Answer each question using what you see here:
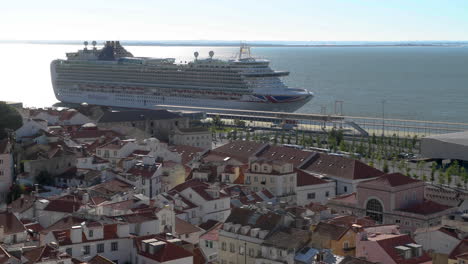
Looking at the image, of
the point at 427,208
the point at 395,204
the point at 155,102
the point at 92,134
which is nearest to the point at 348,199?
the point at 395,204

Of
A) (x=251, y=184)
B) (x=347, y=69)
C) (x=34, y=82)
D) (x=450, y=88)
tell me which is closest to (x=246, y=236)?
(x=251, y=184)

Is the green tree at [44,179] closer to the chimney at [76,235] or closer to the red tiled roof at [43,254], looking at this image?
the chimney at [76,235]

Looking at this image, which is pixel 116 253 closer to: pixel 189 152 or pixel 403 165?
pixel 189 152

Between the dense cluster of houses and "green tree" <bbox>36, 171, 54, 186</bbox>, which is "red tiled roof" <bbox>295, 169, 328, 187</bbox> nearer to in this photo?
the dense cluster of houses

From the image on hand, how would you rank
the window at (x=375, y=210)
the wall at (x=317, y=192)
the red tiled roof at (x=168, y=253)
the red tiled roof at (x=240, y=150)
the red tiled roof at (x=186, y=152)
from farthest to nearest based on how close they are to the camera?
the red tiled roof at (x=240, y=150), the red tiled roof at (x=186, y=152), the wall at (x=317, y=192), the window at (x=375, y=210), the red tiled roof at (x=168, y=253)

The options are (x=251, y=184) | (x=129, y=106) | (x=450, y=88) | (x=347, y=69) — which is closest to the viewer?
(x=251, y=184)

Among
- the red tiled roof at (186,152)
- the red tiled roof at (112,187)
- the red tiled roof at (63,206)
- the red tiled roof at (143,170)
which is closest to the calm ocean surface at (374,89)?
the red tiled roof at (186,152)

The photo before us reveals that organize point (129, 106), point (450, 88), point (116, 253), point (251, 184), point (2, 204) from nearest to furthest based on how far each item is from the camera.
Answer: point (116, 253) → point (2, 204) → point (251, 184) → point (129, 106) → point (450, 88)

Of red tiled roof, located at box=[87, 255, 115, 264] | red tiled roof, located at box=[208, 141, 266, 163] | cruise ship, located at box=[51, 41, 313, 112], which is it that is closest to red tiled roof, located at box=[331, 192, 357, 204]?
red tiled roof, located at box=[208, 141, 266, 163]
